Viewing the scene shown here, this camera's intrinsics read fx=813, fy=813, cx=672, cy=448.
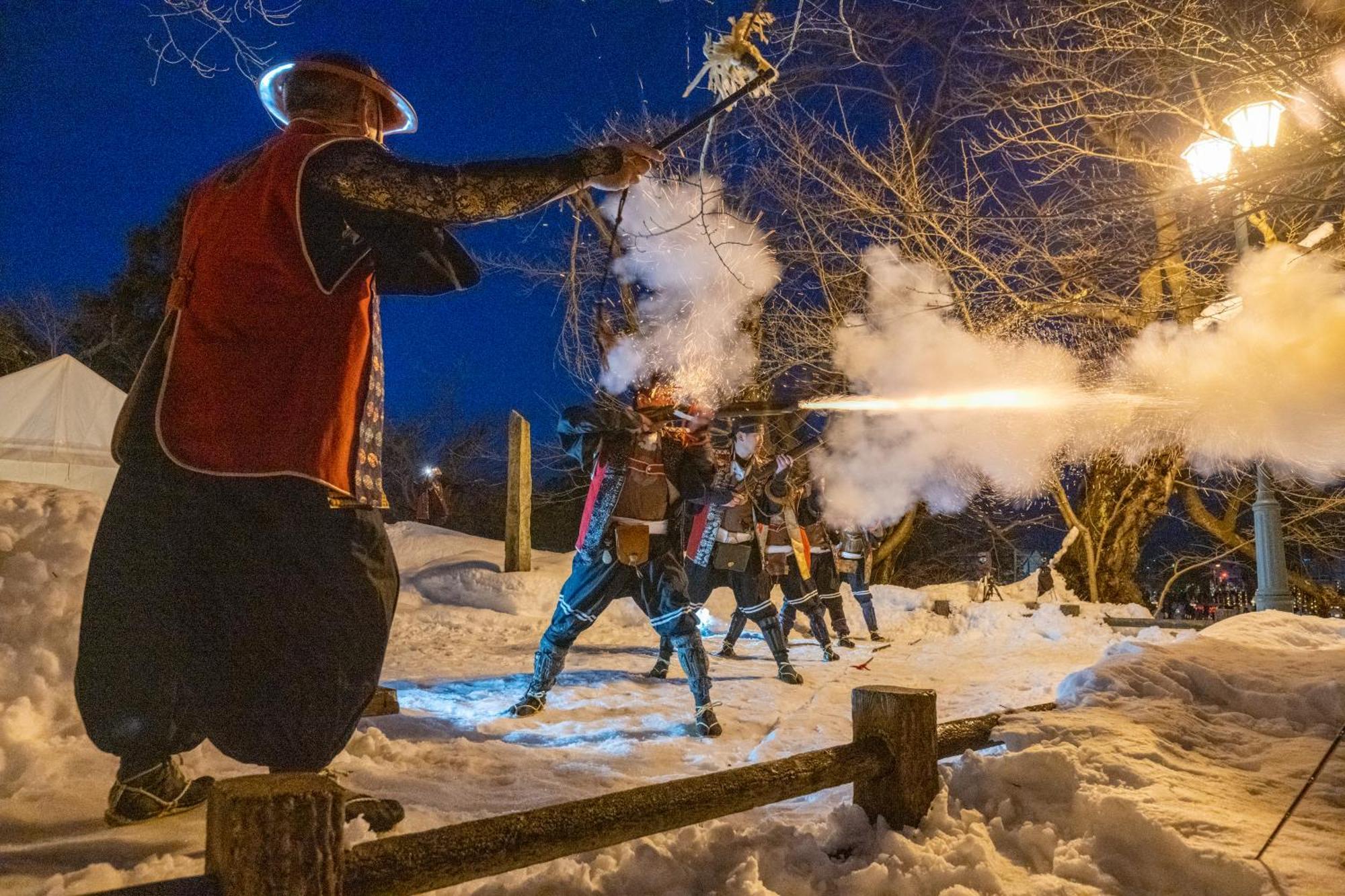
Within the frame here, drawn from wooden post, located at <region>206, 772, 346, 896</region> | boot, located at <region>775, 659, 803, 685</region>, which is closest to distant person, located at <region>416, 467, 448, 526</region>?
boot, located at <region>775, 659, 803, 685</region>

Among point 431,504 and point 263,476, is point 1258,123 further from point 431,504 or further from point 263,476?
point 431,504

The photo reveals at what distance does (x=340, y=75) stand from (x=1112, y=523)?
48.9ft

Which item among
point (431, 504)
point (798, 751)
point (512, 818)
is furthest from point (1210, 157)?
point (431, 504)

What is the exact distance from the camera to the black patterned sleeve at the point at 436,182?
2301 millimetres

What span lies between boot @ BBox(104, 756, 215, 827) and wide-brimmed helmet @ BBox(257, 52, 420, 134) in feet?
6.88

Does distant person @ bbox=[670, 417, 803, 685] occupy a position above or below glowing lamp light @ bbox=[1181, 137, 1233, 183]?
below

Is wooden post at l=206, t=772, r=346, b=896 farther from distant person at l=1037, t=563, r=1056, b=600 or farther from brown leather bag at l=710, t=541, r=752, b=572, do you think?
distant person at l=1037, t=563, r=1056, b=600

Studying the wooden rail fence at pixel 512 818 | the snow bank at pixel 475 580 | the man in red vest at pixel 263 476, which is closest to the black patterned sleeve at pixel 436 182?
the man in red vest at pixel 263 476

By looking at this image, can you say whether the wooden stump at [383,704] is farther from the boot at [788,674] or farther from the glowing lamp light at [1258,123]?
the glowing lamp light at [1258,123]

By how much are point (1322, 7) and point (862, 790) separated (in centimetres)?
669

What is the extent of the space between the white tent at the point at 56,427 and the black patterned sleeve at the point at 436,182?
37.1ft

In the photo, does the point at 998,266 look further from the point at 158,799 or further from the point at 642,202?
the point at 158,799

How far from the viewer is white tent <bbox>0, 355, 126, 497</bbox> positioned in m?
11.5

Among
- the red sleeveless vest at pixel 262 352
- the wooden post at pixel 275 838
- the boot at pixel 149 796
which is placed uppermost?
the red sleeveless vest at pixel 262 352
